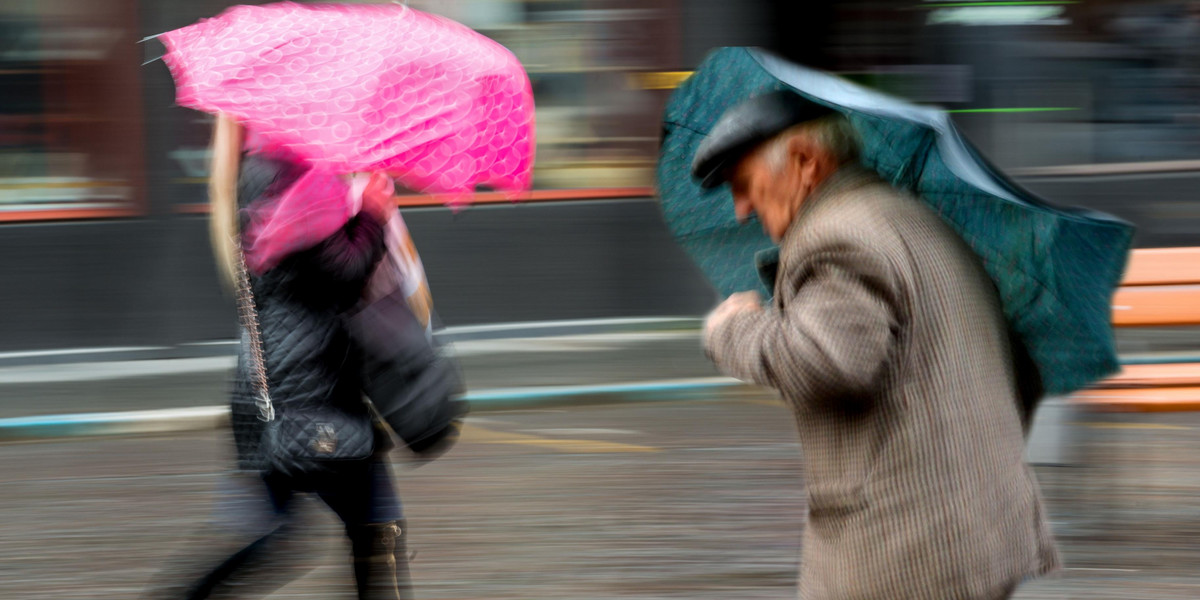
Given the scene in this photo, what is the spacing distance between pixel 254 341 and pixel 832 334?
1.55 metres

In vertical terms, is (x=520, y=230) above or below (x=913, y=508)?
below

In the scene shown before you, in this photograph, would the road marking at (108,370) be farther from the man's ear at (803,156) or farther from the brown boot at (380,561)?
the man's ear at (803,156)

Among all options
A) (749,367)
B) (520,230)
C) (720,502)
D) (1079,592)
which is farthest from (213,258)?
(749,367)

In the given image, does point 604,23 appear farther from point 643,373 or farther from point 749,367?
point 749,367

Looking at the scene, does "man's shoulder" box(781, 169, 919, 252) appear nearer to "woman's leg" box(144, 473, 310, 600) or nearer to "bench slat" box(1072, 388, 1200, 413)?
"woman's leg" box(144, 473, 310, 600)

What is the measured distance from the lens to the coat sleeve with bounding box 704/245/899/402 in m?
2.02

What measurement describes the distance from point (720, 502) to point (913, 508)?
12.1 feet

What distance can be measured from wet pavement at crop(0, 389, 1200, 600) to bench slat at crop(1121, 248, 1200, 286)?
0.53 metres

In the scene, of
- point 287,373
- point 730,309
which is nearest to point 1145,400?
point 287,373

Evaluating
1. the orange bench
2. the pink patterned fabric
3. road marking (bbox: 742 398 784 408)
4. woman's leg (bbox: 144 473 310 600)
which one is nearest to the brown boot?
woman's leg (bbox: 144 473 310 600)

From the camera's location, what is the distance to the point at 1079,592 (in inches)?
179

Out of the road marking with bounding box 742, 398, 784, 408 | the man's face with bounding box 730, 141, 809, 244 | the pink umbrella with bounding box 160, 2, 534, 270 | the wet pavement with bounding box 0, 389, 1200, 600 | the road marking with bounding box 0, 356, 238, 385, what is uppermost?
the man's face with bounding box 730, 141, 809, 244

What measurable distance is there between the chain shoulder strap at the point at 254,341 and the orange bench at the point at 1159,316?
3226 mm

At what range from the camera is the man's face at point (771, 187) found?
2201 millimetres
